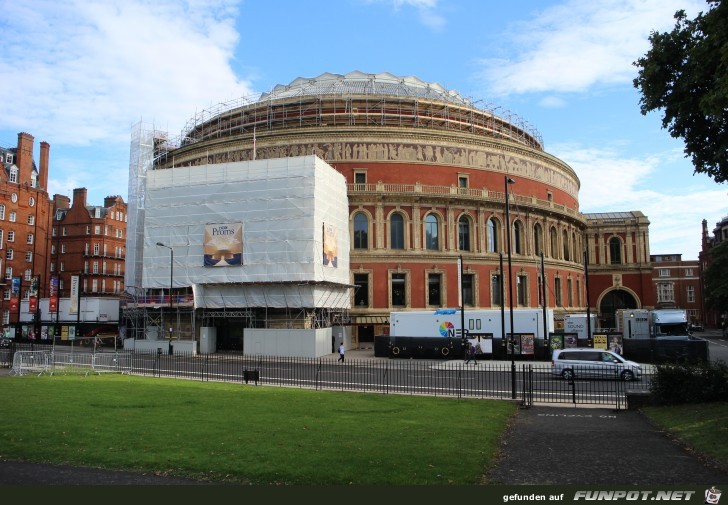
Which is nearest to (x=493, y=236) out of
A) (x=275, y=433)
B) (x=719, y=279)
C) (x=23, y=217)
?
(x=719, y=279)

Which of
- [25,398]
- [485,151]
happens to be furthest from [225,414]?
[485,151]

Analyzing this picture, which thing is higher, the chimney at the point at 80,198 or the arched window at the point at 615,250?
the chimney at the point at 80,198

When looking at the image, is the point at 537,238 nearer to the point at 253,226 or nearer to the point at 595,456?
the point at 253,226

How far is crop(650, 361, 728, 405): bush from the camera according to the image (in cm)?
1794

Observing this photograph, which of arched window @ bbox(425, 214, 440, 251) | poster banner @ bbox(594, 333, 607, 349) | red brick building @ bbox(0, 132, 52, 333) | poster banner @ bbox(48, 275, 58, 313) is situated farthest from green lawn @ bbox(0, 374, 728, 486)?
red brick building @ bbox(0, 132, 52, 333)

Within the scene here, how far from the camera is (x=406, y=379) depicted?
90.7 feet

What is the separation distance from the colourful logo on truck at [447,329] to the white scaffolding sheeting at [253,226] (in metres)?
9.41

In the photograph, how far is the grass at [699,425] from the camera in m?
12.4

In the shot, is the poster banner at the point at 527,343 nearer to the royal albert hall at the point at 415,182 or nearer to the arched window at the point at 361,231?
the royal albert hall at the point at 415,182

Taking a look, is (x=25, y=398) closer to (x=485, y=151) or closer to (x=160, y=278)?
(x=160, y=278)

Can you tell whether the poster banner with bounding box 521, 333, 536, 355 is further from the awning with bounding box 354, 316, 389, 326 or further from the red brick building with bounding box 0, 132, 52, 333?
the red brick building with bounding box 0, 132, 52, 333

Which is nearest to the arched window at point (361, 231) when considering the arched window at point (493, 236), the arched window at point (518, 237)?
the arched window at point (493, 236)

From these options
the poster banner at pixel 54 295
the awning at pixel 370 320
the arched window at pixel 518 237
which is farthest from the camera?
the arched window at pixel 518 237

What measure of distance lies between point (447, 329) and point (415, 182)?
17.6 meters
